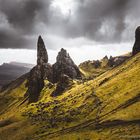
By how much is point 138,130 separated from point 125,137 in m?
12.7

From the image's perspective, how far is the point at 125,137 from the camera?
19175 centimetres

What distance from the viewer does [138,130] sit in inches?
7830
